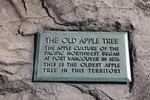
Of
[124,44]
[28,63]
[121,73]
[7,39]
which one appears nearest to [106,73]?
[121,73]

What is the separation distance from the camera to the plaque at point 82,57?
2.09 metres

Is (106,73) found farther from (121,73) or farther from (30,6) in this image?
(30,6)

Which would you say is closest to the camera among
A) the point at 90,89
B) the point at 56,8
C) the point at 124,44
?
the point at 90,89

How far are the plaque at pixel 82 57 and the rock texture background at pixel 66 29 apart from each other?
48 millimetres

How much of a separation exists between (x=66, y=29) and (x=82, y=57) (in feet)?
0.82

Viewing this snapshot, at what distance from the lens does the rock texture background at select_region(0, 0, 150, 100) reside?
2.06 meters

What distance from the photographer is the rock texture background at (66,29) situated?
6.76 ft

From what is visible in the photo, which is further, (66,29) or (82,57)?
(66,29)

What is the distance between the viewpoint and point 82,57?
2146 mm

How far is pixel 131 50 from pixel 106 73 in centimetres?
25

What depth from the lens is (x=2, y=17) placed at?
7.61 feet

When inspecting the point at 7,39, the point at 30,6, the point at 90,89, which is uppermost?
the point at 30,6

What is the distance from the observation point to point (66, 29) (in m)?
2.28

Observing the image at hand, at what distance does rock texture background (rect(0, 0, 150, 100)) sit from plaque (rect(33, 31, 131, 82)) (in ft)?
0.16
